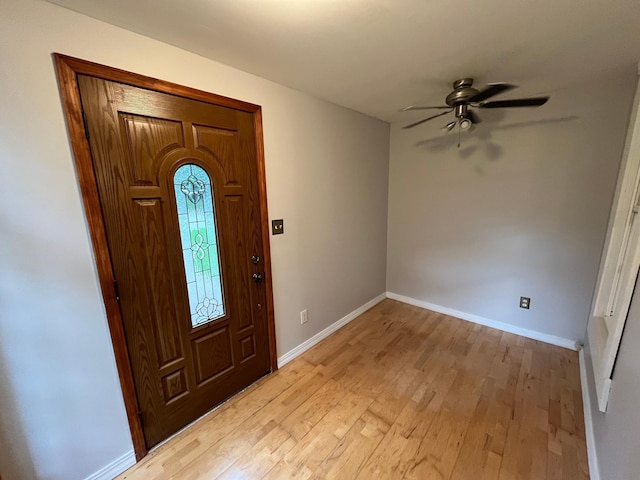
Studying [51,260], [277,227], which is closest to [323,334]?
[277,227]

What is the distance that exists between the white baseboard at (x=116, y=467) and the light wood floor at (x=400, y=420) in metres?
0.04

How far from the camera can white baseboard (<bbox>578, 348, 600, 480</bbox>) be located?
1353mm

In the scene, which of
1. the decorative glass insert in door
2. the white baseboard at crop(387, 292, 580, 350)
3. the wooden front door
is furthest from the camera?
the white baseboard at crop(387, 292, 580, 350)

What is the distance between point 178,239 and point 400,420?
1836 mm

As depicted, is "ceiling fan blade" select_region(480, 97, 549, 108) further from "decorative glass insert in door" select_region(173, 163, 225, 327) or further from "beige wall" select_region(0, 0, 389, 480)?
"decorative glass insert in door" select_region(173, 163, 225, 327)

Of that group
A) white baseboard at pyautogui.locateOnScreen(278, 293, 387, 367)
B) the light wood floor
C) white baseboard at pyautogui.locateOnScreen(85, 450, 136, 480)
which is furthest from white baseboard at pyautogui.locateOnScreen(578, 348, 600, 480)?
white baseboard at pyautogui.locateOnScreen(85, 450, 136, 480)

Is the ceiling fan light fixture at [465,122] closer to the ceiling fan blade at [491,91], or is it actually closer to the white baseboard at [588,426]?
the ceiling fan blade at [491,91]

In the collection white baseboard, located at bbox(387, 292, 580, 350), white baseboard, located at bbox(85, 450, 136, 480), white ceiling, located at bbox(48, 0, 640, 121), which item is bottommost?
white baseboard, located at bbox(85, 450, 136, 480)

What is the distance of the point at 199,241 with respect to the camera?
5.35 feet

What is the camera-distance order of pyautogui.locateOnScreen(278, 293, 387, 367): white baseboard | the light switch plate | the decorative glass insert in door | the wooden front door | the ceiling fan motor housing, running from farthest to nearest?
pyautogui.locateOnScreen(278, 293, 387, 367): white baseboard
the light switch plate
the ceiling fan motor housing
the decorative glass insert in door
the wooden front door

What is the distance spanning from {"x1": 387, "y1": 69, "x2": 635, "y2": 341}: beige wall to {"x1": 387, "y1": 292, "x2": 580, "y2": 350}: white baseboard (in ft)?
0.12

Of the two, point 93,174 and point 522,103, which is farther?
point 522,103

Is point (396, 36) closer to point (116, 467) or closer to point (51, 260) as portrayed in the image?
point (51, 260)

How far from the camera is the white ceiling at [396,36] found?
1117 mm
